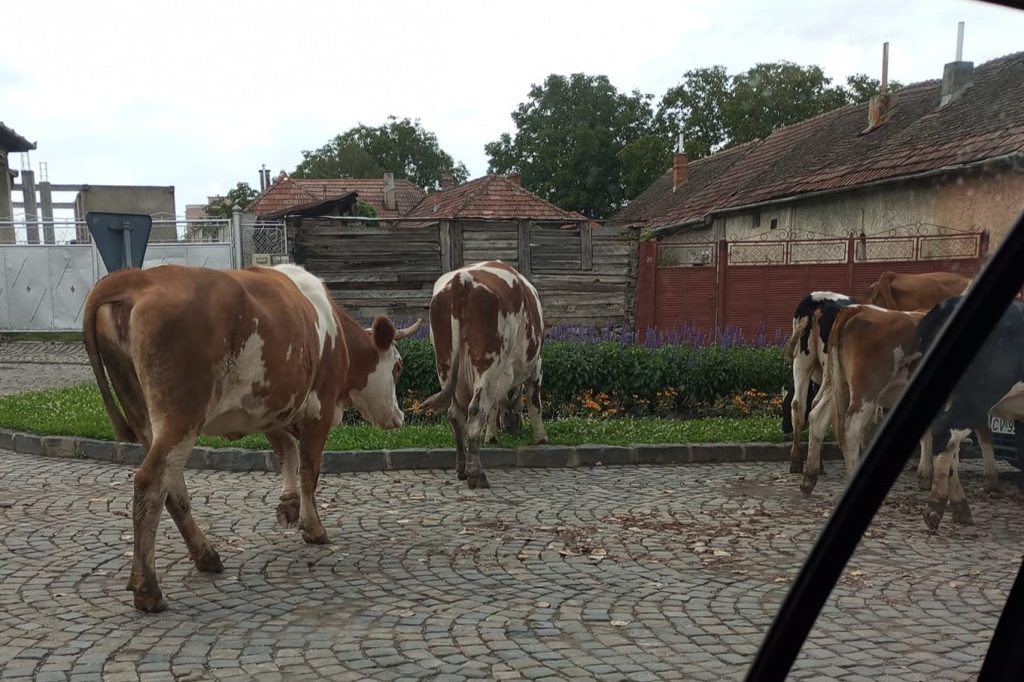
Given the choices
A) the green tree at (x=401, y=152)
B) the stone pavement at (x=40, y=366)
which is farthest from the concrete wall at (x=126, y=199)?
the green tree at (x=401, y=152)

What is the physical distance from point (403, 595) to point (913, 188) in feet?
10.5

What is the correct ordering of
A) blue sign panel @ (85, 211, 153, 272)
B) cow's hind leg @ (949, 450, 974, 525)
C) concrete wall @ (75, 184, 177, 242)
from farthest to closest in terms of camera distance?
concrete wall @ (75, 184, 177, 242) → blue sign panel @ (85, 211, 153, 272) → cow's hind leg @ (949, 450, 974, 525)

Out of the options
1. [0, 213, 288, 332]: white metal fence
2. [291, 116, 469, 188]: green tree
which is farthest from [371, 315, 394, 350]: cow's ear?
[291, 116, 469, 188]: green tree

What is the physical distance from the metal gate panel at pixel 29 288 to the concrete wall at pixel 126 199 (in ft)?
37.8

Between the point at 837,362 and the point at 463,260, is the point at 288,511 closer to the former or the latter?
the point at 837,362

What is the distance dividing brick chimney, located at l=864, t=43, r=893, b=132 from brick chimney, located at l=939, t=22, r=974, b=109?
10 centimetres

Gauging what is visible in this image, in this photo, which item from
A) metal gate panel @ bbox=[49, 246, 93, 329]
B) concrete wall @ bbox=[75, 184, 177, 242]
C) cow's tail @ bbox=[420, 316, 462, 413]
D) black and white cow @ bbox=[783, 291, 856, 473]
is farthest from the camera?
concrete wall @ bbox=[75, 184, 177, 242]

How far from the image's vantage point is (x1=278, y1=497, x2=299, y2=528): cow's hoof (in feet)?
17.6

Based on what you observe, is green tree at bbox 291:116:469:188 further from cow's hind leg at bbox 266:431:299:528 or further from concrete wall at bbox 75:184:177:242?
cow's hind leg at bbox 266:431:299:528

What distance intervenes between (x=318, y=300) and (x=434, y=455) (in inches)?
105

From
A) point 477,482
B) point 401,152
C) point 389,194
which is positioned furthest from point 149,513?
point 401,152

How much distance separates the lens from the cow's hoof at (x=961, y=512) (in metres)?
1.55

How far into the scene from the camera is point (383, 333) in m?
6.34

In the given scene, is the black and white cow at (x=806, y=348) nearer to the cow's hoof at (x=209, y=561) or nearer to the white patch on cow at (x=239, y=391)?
the white patch on cow at (x=239, y=391)
